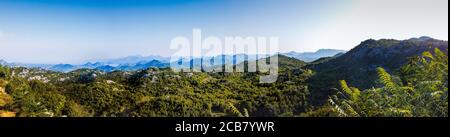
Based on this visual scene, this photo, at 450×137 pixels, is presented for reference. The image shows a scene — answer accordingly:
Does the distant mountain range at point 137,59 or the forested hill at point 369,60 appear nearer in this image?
the distant mountain range at point 137,59

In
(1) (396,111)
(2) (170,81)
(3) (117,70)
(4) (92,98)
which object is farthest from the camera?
(3) (117,70)

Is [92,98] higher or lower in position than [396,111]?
lower

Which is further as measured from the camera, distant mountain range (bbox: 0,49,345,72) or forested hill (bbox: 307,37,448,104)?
forested hill (bbox: 307,37,448,104)

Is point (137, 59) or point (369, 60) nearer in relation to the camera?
point (369, 60)
